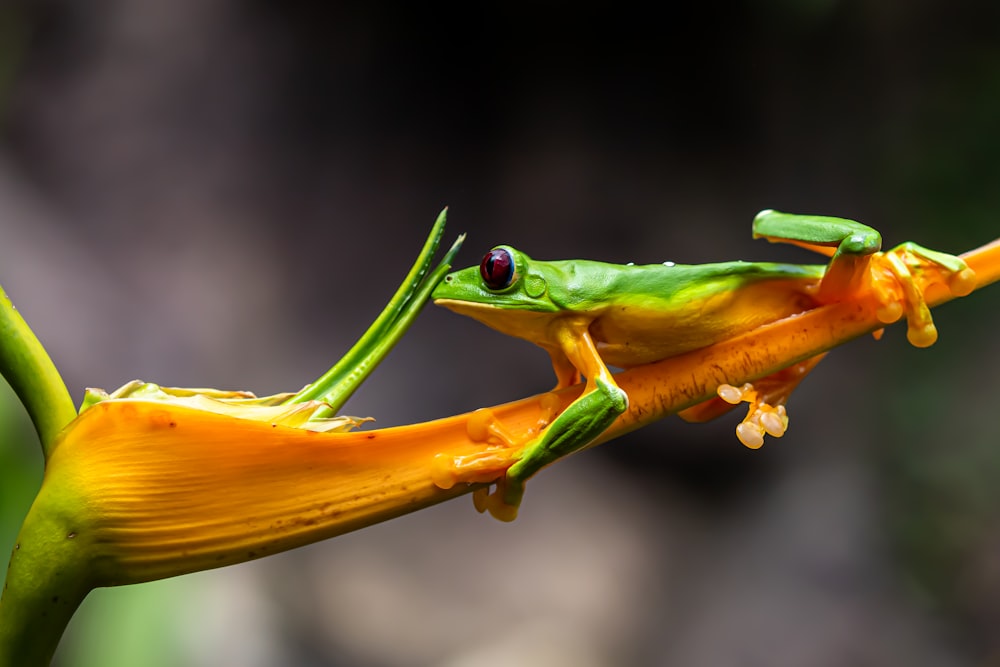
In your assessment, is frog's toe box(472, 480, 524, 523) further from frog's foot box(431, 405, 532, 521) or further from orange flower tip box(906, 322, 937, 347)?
orange flower tip box(906, 322, 937, 347)

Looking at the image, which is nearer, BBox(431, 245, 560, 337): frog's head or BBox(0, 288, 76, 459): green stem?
BBox(0, 288, 76, 459): green stem

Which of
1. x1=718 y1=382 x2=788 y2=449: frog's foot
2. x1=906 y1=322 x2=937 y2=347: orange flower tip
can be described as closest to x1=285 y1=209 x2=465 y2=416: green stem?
x1=718 y1=382 x2=788 y2=449: frog's foot

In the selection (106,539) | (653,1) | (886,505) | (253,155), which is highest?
(653,1)

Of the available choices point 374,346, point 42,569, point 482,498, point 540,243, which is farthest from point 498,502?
point 540,243

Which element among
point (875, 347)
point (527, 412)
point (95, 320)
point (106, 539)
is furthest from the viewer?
point (875, 347)

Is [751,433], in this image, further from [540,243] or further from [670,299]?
[540,243]

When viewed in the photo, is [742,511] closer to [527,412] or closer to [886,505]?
[886,505]

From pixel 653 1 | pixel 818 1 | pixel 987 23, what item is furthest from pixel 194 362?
pixel 987 23
